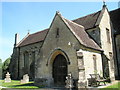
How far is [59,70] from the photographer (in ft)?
54.0

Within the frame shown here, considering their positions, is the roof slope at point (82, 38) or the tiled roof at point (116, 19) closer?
the roof slope at point (82, 38)

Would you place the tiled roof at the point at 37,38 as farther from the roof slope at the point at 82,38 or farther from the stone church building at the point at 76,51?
the roof slope at the point at 82,38

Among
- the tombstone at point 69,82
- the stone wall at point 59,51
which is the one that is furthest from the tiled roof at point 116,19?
the tombstone at point 69,82

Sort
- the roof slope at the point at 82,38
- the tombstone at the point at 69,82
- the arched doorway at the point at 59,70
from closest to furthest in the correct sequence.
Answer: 1. the tombstone at the point at 69,82
2. the roof slope at the point at 82,38
3. the arched doorway at the point at 59,70

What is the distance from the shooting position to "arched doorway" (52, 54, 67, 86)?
52.3 feet

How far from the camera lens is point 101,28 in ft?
66.6

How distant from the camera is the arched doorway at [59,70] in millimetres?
15938

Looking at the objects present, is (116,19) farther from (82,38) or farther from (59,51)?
(59,51)

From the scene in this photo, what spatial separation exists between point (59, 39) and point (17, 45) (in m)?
23.3

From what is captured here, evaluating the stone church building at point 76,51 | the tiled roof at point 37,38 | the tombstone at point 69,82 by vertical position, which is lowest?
the tombstone at point 69,82

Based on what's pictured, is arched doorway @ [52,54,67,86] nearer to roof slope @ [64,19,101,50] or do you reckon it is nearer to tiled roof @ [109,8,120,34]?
roof slope @ [64,19,101,50]

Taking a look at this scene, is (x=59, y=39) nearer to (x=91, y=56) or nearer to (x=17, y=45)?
(x=91, y=56)

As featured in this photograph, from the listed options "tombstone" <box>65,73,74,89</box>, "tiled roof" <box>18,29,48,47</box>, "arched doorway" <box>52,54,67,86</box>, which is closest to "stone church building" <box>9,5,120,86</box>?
"arched doorway" <box>52,54,67,86</box>

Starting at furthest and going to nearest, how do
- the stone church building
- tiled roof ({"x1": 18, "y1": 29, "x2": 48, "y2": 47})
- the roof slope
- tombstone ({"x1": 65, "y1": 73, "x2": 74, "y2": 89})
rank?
tiled roof ({"x1": 18, "y1": 29, "x2": 48, "y2": 47})
the roof slope
the stone church building
tombstone ({"x1": 65, "y1": 73, "x2": 74, "y2": 89})
